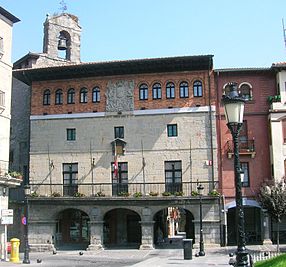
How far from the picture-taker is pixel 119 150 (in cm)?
3481

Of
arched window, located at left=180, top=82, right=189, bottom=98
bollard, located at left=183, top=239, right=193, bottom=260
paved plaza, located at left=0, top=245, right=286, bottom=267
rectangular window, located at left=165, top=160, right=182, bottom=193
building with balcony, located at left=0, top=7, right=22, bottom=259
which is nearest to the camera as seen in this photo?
paved plaza, located at left=0, top=245, right=286, bottom=267

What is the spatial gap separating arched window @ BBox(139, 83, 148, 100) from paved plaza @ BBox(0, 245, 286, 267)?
10.8 meters

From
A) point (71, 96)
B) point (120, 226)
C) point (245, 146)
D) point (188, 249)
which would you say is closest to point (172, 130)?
point (245, 146)

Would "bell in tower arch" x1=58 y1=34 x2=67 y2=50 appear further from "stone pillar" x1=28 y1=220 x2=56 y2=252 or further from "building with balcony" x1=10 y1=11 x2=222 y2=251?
"stone pillar" x1=28 y1=220 x2=56 y2=252

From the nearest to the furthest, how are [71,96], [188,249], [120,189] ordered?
[188,249]
[120,189]
[71,96]

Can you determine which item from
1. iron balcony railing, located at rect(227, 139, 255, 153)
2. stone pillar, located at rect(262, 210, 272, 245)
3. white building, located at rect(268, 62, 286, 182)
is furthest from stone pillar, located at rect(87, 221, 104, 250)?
white building, located at rect(268, 62, 286, 182)

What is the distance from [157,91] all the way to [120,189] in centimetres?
749

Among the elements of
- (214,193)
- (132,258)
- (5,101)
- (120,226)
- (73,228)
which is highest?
(5,101)

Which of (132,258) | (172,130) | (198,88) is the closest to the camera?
(132,258)

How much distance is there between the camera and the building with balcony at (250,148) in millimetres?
33281

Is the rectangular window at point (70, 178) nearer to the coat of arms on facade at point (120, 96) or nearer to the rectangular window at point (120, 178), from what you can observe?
the rectangular window at point (120, 178)

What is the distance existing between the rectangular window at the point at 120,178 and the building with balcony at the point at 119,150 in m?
0.07

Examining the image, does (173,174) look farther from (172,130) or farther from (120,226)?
(120,226)

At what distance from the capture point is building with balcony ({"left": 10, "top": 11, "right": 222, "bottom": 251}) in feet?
109
